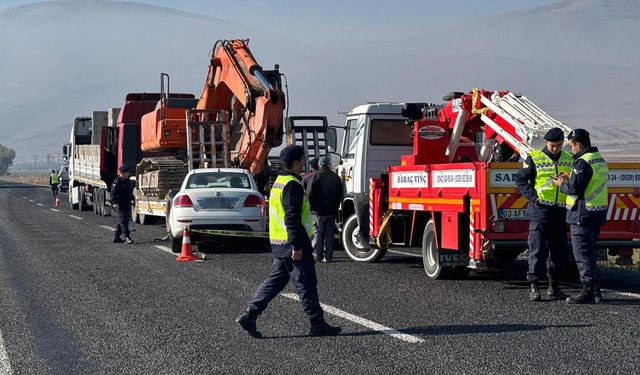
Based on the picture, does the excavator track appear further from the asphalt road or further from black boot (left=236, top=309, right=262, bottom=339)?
black boot (left=236, top=309, right=262, bottom=339)

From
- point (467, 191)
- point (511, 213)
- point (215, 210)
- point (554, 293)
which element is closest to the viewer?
point (554, 293)

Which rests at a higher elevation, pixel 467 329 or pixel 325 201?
pixel 325 201

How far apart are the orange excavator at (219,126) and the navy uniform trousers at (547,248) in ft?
31.4

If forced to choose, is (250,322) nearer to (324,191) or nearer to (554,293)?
(554,293)

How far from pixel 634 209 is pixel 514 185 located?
1.70 metres

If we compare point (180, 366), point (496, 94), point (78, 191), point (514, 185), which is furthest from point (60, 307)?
point (78, 191)

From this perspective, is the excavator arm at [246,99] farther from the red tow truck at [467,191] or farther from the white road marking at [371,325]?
the white road marking at [371,325]

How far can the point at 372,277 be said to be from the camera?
541 inches

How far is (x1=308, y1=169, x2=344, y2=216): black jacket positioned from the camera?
52.1 ft

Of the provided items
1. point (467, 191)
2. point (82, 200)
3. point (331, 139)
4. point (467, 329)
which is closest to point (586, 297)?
point (467, 191)

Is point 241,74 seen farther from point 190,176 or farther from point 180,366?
point 180,366

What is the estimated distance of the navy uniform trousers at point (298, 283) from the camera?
8867 mm

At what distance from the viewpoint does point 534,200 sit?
10.9 metres

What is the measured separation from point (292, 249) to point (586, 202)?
12.1 ft
